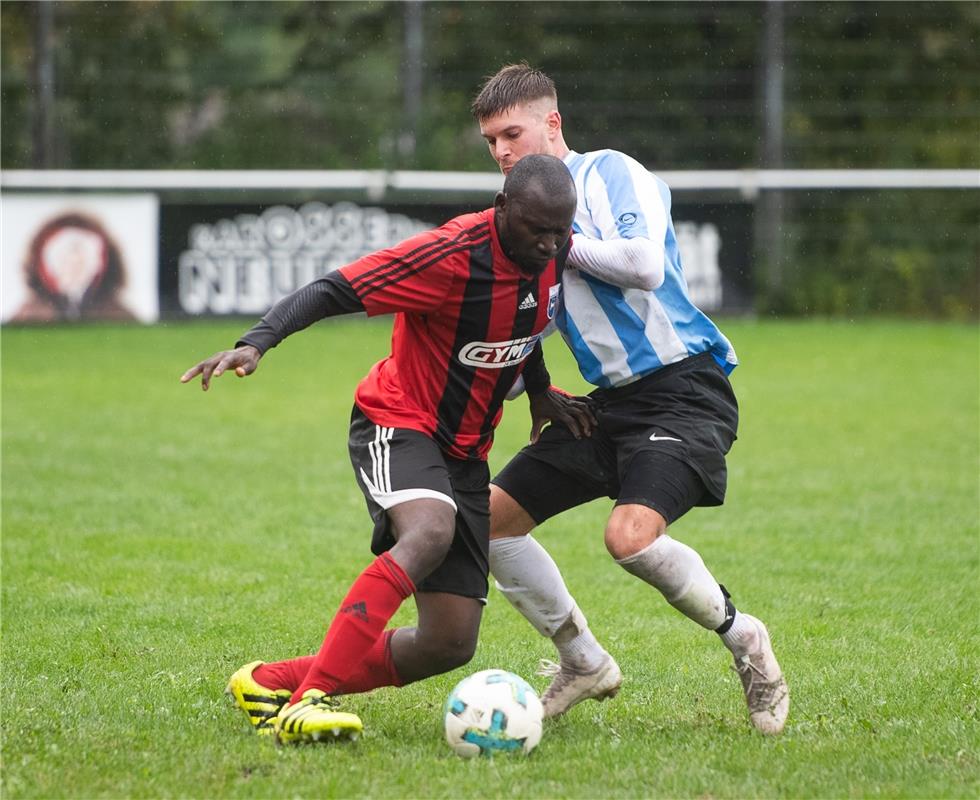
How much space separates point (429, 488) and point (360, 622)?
0.44m

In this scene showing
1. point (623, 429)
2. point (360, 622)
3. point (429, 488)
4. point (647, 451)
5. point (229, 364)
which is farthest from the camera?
point (623, 429)

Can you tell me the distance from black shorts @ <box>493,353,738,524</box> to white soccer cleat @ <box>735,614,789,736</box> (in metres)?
0.52

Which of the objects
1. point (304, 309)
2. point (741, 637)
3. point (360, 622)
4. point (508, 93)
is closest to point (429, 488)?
point (360, 622)

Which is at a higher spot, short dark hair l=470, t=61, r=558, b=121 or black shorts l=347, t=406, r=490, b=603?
short dark hair l=470, t=61, r=558, b=121

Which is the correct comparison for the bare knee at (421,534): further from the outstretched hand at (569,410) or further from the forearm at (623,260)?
the forearm at (623,260)

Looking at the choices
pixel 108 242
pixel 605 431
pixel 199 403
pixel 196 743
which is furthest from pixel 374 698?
pixel 108 242

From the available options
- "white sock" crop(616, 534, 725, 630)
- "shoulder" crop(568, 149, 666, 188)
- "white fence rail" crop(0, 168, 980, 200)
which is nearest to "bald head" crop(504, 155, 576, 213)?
"shoulder" crop(568, 149, 666, 188)

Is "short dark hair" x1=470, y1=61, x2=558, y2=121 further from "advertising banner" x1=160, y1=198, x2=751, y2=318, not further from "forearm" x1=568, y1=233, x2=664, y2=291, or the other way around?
"advertising banner" x1=160, y1=198, x2=751, y2=318

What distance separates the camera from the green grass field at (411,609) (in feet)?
13.3

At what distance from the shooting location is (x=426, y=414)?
443cm

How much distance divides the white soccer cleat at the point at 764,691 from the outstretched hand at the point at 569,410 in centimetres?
91

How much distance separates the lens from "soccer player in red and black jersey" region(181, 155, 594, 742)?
412 cm

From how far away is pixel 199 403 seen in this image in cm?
1253

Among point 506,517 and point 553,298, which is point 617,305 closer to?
point 553,298
